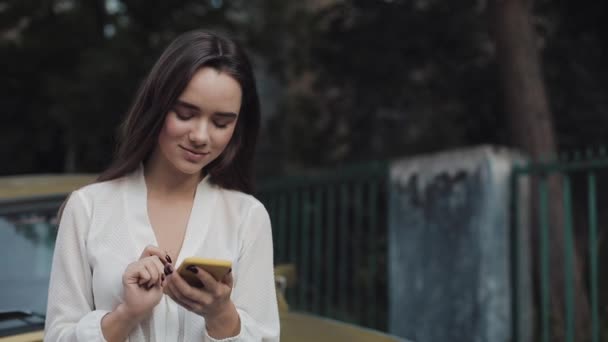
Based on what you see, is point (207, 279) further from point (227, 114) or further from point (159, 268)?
point (227, 114)

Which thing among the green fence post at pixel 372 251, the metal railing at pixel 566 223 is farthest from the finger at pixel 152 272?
the green fence post at pixel 372 251

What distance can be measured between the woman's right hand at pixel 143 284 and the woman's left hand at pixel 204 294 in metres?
0.03

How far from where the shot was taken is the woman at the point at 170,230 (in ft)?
4.66

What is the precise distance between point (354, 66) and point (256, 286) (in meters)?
5.58

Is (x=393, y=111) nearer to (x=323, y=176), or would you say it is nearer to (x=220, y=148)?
(x=323, y=176)

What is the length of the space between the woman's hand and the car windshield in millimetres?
938

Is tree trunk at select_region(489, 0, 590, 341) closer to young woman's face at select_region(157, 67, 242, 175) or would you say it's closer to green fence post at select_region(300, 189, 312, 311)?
green fence post at select_region(300, 189, 312, 311)

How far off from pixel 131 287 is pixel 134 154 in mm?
359

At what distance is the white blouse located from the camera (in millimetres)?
1483

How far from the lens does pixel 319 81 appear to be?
289 inches

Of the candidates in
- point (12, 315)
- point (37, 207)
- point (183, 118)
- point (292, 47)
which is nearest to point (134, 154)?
point (183, 118)

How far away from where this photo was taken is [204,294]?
1389mm

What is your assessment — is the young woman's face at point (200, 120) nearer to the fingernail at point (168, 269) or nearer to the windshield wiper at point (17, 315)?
the fingernail at point (168, 269)

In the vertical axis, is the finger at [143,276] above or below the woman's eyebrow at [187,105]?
below
